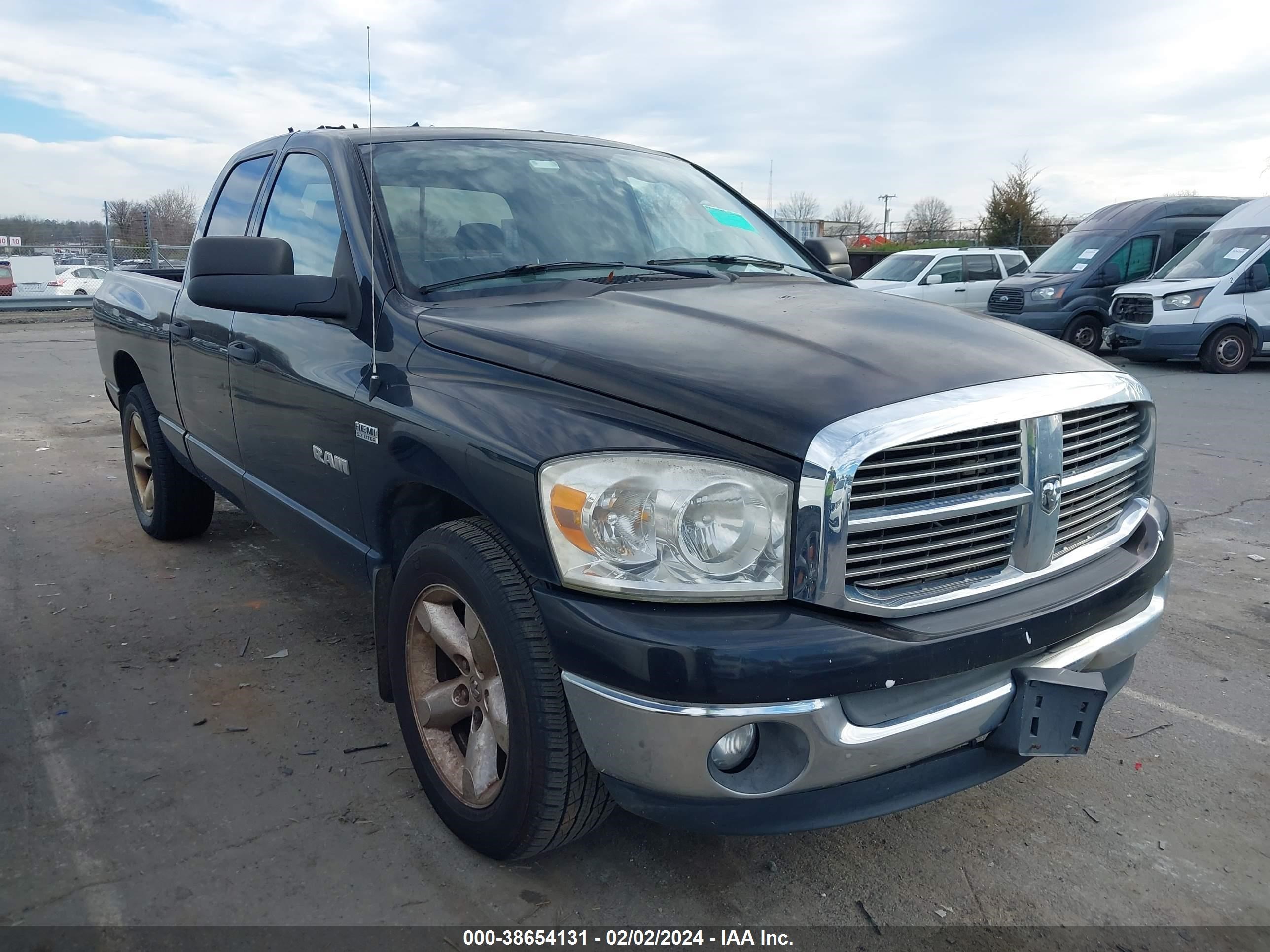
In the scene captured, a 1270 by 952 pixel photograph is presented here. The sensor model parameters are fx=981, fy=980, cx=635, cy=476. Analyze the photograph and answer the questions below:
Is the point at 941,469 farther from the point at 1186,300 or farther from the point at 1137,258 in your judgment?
the point at 1137,258

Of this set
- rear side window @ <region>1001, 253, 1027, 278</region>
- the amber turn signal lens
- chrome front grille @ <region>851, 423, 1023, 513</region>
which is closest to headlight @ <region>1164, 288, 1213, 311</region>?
rear side window @ <region>1001, 253, 1027, 278</region>

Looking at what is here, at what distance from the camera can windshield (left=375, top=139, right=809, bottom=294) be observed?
9.61 feet

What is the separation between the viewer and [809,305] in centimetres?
274

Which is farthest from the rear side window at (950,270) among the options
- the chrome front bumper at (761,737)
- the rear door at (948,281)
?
the chrome front bumper at (761,737)

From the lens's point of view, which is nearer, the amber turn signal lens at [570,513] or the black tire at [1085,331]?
the amber turn signal lens at [570,513]

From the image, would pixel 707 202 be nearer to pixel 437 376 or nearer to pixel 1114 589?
pixel 437 376

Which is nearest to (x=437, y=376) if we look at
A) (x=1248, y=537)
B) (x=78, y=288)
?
(x=1248, y=537)

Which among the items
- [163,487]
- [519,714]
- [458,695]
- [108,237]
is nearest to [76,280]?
[108,237]

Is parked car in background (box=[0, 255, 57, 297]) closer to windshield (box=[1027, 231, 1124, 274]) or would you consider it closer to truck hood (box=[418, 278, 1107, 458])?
windshield (box=[1027, 231, 1124, 274])

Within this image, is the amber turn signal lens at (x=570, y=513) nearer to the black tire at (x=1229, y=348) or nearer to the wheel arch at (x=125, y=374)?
the wheel arch at (x=125, y=374)

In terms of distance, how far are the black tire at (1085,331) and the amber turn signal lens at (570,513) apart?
45.9ft

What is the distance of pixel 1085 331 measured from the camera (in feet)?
47.4

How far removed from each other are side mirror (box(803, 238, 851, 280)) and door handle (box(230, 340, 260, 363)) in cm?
217

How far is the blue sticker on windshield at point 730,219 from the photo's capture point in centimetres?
363
